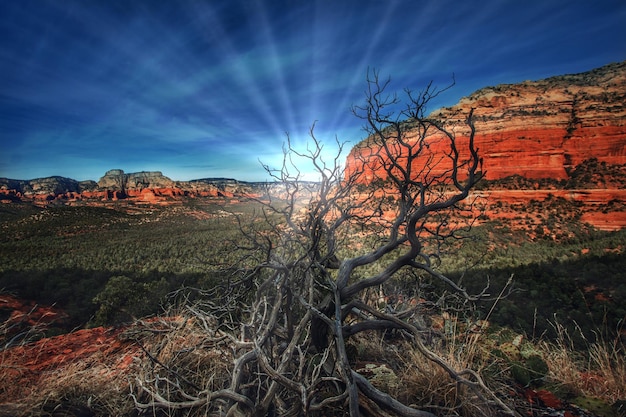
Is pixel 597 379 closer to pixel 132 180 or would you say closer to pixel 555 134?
pixel 555 134

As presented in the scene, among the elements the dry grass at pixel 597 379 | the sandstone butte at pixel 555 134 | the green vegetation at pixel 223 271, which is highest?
the sandstone butte at pixel 555 134

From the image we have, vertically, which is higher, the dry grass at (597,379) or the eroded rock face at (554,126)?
the eroded rock face at (554,126)

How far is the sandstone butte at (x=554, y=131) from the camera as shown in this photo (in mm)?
35094

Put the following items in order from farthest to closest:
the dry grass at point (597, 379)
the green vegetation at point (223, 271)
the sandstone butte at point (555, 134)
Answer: the sandstone butte at point (555, 134) < the green vegetation at point (223, 271) < the dry grass at point (597, 379)

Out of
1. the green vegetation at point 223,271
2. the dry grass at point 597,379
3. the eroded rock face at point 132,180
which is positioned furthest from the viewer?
the eroded rock face at point 132,180

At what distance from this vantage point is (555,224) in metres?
27.5

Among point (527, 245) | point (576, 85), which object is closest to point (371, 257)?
point (527, 245)

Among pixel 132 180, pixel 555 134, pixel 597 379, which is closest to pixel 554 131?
pixel 555 134

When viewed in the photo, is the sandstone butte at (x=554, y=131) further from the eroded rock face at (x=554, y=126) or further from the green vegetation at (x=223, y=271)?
the green vegetation at (x=223, y=271)

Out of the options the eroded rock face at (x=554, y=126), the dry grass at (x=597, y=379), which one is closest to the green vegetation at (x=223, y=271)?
the dry grass at (x=597, y=379)

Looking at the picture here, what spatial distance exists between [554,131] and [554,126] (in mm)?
773

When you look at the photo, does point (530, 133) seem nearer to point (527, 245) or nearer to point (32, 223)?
point (527, 245)

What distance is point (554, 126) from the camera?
39281mm

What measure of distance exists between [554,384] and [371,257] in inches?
90.5
